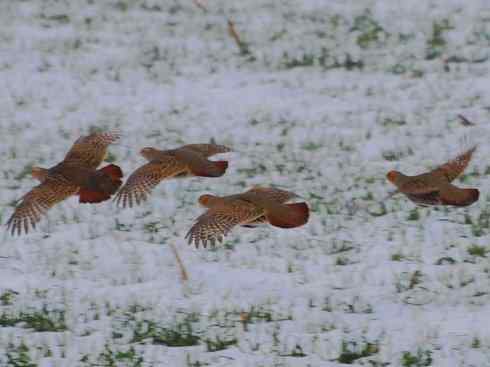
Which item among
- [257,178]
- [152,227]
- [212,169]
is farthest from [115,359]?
[257,178]

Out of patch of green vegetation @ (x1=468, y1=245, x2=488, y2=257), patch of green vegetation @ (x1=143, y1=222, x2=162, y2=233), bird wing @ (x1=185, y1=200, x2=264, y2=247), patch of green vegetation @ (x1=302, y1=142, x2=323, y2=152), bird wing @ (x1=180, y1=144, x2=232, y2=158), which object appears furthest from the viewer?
patch of green vegetation @ (x1=302, y1=142, x2=323, y2=152)

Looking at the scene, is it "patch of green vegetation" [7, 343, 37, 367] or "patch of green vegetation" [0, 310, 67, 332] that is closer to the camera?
"patch of green vegetation" [7, 343, 37, 367]

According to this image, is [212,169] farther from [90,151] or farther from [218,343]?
[218,343]

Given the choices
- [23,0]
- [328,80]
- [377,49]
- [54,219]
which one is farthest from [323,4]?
[54,219]

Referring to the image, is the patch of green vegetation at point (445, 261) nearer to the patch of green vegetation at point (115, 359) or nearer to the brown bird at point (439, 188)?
the brown bird at point (439, 188)

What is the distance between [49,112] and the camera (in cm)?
1028

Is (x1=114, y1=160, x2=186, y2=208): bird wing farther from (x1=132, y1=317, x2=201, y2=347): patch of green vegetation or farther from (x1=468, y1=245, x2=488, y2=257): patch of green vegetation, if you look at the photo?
(x1=468, y1=245, x2=488, y2=257): patch of green vegetation

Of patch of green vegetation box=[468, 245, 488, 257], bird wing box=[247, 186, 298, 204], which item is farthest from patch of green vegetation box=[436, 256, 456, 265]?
bird wing box=[247, 186, 298, 204]

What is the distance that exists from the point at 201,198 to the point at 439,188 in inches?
52.9

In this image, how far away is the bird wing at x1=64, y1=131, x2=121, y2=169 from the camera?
6.32 m

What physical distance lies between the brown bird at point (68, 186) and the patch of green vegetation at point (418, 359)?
5.99ft

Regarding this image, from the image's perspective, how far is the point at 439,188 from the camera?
6.08 meters

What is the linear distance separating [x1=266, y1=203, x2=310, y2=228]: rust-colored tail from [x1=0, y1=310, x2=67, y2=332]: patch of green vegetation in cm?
122

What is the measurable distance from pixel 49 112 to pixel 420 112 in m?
3.49
